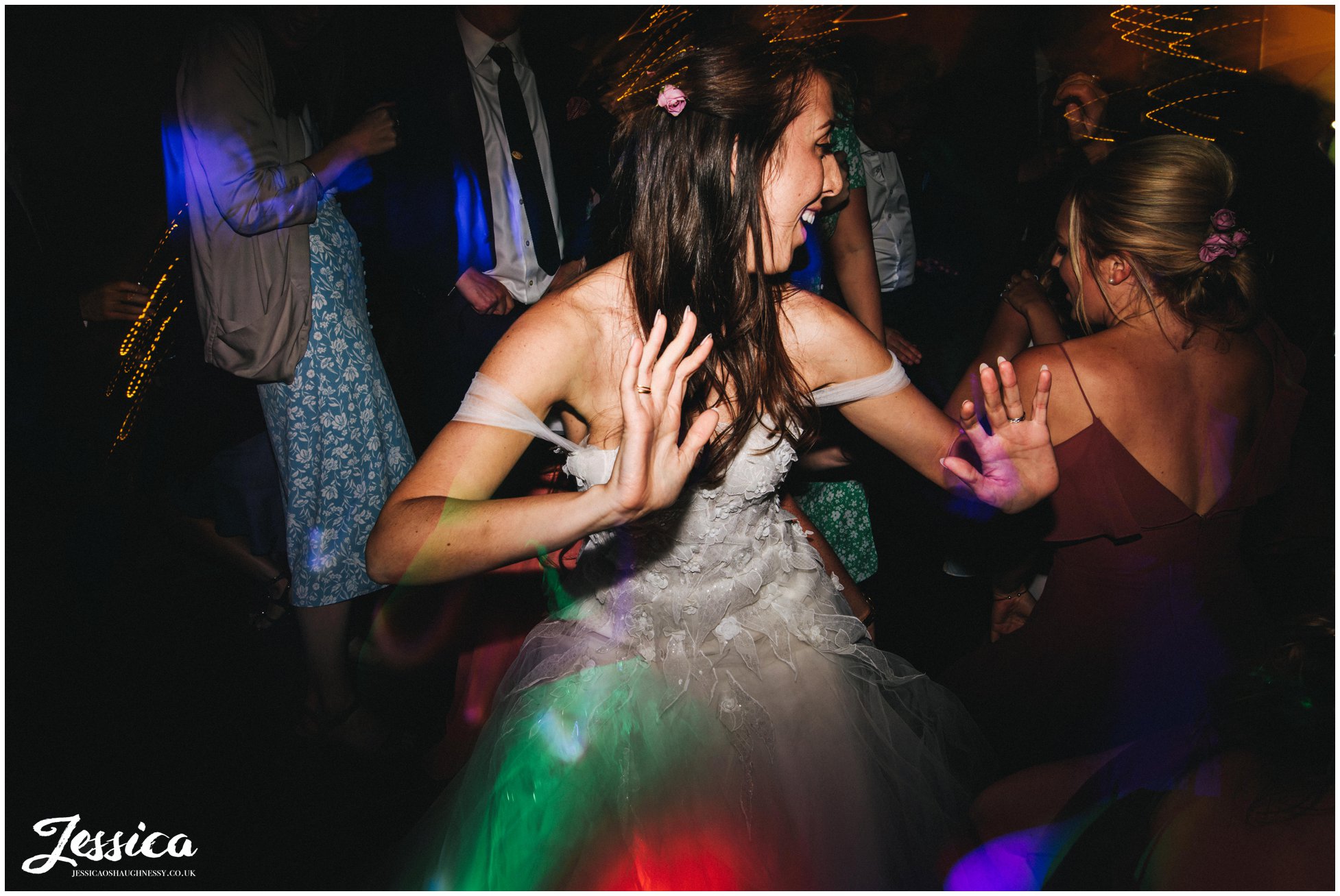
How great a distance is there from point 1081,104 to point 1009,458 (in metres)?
2.27

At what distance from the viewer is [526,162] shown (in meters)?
2.43

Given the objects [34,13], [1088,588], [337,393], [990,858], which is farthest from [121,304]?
[1088,588]

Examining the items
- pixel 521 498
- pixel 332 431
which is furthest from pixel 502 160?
pixel 521 498

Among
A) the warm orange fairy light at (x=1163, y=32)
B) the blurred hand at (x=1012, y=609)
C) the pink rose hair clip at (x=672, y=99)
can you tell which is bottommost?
the blurred hand at (x=1012, y=609)

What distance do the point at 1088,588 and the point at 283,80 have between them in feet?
8.92

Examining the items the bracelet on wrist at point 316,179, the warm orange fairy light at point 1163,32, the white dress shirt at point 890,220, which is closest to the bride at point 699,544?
the bracelet on wrist at point 316,179

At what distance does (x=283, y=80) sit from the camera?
212cm

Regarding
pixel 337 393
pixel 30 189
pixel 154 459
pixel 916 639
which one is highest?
pixel 30 189

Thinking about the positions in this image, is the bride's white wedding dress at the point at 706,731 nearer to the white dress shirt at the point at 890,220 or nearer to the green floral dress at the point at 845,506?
the green floral dress at the point at 845,506

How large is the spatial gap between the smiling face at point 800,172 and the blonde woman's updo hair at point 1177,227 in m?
0.83

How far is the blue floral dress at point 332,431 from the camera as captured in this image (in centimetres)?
222

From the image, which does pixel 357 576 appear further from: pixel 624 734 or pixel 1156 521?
pixel 1156 521

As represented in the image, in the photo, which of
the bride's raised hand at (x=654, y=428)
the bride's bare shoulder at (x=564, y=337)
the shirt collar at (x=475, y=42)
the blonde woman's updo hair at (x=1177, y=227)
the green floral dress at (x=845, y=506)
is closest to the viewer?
the bride's raised hand at (x=654, y=428)

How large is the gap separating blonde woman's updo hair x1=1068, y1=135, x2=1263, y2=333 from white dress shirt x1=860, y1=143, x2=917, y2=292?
1.32 m
